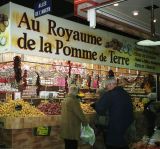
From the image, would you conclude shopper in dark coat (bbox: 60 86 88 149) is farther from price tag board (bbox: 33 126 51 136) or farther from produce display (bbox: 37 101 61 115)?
produce display (bbox: 37 101 61 115)

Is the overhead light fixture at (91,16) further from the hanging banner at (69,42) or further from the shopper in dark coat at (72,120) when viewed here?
the hanging banner at (69,42)

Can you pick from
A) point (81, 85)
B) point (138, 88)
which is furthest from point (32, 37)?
point (138, 88)

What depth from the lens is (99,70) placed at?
12.7 metres

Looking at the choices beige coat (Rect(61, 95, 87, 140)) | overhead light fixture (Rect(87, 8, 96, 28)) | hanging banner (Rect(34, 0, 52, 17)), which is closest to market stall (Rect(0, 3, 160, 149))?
hanging banner (Rect(34, 0, 52, 17))

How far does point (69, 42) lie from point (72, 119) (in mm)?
3598

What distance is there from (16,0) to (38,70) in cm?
244

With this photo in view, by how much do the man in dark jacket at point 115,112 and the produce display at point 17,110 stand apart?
3.33 meters

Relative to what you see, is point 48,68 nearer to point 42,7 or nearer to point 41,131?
point 42,7

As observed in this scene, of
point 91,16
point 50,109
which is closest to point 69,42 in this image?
point 50,109

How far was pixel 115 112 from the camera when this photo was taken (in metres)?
5.73

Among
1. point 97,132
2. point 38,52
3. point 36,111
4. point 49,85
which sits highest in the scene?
point 38,52

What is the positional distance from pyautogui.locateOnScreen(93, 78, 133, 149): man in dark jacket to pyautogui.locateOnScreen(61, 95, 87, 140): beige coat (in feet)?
6.06

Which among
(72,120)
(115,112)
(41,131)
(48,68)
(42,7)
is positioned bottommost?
(41,131)

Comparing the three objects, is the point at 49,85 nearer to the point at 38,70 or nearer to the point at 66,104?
the point at 38,70
